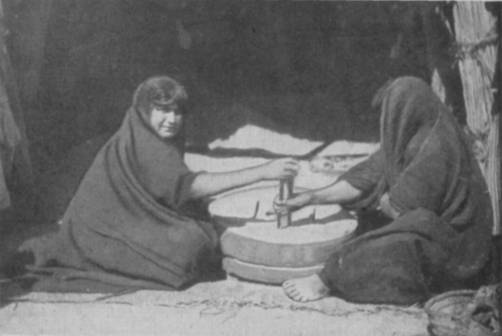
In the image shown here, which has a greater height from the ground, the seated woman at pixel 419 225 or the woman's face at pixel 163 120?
the woman's face at pixel 163 120

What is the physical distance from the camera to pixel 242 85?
23.2 ft

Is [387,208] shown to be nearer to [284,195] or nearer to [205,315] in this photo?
[284,195]

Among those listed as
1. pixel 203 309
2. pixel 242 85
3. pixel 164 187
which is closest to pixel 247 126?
pixel 242 85

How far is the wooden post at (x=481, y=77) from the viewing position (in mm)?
6637

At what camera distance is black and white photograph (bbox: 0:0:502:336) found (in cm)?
666

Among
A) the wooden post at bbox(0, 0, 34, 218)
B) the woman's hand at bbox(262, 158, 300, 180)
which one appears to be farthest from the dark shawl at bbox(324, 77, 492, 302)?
the wooden post at bbox(0, 0, 34, 218)

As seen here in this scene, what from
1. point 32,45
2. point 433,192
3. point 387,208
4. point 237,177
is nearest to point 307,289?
point 387,208

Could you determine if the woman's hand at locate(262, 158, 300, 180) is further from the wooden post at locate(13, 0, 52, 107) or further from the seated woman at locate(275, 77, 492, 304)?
the wooden post at locate(13, 0, 52, 107)

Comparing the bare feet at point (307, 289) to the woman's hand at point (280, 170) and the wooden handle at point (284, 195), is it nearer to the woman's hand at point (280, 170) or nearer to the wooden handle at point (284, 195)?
the wooden handle at point (284, 195)

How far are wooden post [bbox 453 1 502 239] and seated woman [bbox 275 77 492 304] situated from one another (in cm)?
8

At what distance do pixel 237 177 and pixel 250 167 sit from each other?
4.0 inches

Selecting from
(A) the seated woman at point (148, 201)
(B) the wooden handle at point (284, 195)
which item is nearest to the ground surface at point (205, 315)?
(A) the seated woman at point (148, 201)

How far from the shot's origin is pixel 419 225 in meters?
6.61

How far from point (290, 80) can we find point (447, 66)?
919mm
